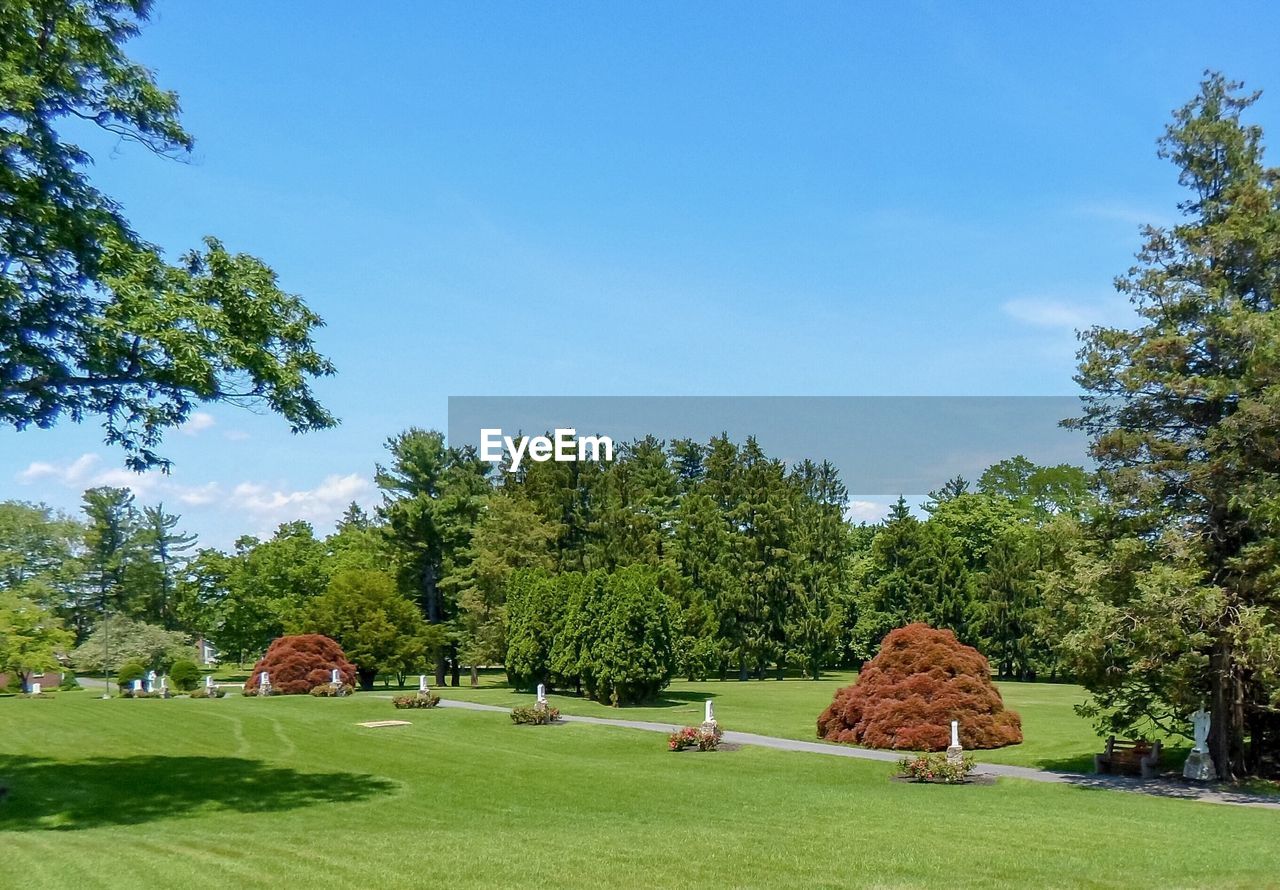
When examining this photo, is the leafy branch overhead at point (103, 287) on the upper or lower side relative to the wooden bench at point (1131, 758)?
upper

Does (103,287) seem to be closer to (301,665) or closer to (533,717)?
(533,717)

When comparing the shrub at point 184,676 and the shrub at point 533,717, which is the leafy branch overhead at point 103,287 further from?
the shrub at point 184,676

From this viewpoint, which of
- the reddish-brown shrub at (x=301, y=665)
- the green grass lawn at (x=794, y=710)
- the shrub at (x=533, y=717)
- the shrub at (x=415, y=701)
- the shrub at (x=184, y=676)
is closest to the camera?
the green grass lawn at (x=794, y=710)

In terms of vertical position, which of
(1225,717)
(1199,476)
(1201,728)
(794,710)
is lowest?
(794,710)

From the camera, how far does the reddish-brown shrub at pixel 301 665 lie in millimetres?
46688

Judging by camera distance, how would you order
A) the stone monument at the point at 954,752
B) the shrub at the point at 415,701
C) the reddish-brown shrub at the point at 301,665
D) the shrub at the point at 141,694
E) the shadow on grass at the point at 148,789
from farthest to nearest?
the shrub at the point at 141,694, the reddish-brown shrub at the point at 301,665, the shrub at the point at 415,701, the stone monument at the point at 954,752, the shadow on grass at the point at 148,789

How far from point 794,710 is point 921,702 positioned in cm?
1316

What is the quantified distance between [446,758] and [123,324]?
13.1 m

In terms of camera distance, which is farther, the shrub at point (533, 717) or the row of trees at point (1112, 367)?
the shrub at point (533, 717)

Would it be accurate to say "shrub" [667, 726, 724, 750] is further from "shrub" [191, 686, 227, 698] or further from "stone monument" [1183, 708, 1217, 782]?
"shrub" [191, 686, 227, 698]

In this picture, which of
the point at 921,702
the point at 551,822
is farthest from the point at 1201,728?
the point at 551,822

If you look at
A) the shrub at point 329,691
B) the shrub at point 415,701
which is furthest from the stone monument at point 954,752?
the shrub at point 329,691

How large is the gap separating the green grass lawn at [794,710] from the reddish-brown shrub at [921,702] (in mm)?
905

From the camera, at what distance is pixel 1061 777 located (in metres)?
21.0
